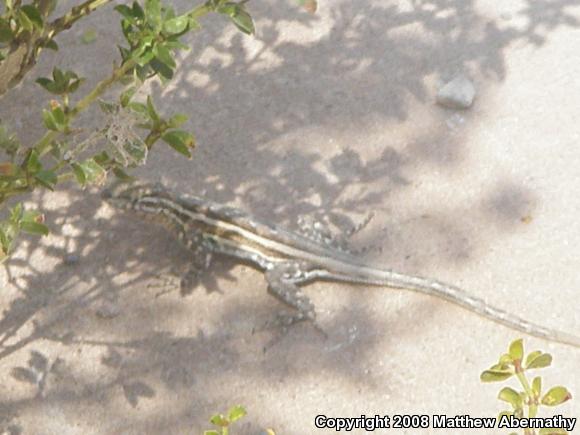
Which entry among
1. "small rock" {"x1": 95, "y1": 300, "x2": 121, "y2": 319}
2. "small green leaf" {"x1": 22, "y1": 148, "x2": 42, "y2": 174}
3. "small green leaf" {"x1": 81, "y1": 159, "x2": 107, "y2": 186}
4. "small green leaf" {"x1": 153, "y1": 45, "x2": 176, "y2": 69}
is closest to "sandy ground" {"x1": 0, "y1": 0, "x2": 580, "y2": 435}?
"small rock" {"x1": 95, "y1": 300, "x2": 121, "y2": 319}

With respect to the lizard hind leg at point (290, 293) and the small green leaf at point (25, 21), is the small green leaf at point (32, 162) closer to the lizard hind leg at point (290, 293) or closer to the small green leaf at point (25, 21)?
the small green leaf at point (25, 21)

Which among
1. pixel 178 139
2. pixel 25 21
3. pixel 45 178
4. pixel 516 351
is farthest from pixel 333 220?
pixel 516 351

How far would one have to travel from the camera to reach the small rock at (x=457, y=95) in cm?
575

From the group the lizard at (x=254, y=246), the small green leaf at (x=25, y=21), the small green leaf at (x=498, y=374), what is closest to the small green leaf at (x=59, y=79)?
the small green leaf at (x=25, y=21)

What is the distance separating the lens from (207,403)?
15.0 feet

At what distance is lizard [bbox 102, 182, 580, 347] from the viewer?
16.3 feet

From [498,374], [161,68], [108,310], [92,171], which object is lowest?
[108,310]

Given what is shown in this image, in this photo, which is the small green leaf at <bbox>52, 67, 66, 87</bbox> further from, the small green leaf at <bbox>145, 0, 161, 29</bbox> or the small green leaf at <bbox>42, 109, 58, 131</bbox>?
the small green leaf at <bbox>145, 0, 161, 29</bbox>

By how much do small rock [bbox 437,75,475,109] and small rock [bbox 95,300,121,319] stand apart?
2.43m

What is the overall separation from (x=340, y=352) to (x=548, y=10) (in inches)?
122

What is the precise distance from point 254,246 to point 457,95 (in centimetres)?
170

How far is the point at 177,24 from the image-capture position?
3.50m

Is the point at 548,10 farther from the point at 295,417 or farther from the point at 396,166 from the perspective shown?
the point at 295,417

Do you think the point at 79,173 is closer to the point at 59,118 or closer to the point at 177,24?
the point at 59,118
